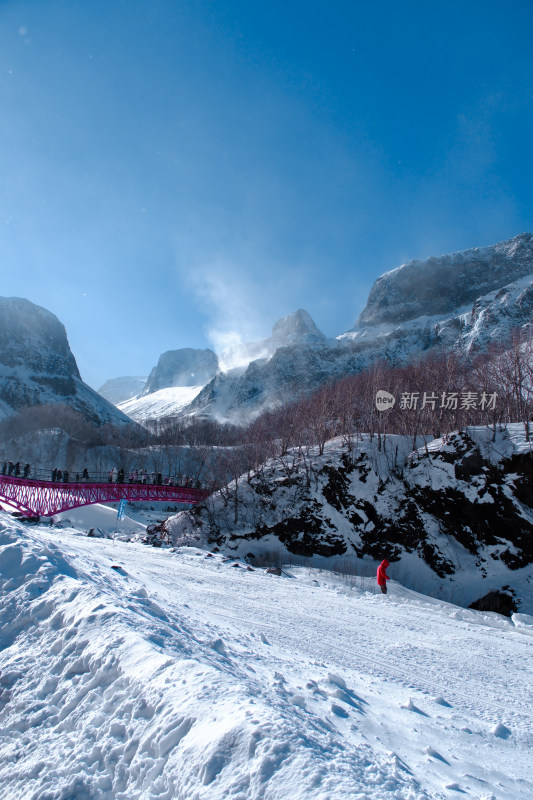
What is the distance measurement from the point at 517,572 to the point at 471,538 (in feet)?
9.02

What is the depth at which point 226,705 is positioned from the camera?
362 cm

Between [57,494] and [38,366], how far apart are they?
157976mm

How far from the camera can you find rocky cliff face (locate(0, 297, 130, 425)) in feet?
496

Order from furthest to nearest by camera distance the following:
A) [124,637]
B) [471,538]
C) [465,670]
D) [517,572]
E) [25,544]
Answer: [471,538] → [517,572] → [25,544] → [465,670] → [124,637]

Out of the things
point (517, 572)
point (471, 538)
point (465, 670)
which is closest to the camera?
point (465, 670)

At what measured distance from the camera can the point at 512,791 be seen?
379cm

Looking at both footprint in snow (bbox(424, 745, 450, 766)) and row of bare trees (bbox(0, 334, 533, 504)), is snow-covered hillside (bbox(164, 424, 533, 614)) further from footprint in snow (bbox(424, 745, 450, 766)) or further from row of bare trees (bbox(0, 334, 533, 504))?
footprint in snow (bbox(424, 745, 450, 766))

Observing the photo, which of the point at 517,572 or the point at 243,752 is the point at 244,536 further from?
the point at 243,752

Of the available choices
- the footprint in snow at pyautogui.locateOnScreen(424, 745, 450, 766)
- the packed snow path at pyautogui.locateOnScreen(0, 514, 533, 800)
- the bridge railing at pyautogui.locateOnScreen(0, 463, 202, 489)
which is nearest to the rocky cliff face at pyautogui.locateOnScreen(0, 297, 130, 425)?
the bridge railing at pyautogui.locateOnScreen(0, 463, 202, 489)

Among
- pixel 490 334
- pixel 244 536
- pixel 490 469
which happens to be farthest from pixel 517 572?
pixel 490 334

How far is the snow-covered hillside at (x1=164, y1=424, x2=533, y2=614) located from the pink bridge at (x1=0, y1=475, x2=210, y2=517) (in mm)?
4476

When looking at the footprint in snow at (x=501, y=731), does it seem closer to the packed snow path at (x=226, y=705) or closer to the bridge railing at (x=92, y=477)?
the packed snow path at (x=226, y=705)

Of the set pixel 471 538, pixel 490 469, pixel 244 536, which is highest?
pixel 490 469

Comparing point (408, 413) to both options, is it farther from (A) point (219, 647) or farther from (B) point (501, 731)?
(A) point (219, 647)
